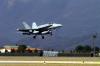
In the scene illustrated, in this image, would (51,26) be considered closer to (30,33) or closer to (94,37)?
(30,33)

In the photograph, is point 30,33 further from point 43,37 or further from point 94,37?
point 94,37

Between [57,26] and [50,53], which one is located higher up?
[57,26]

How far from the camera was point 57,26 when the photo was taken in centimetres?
19788

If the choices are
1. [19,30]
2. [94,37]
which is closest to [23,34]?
[19,30]

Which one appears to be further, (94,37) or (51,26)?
(51,26)

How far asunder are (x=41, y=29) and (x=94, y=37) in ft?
96.0

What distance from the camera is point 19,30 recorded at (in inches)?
7426

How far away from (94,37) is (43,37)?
22932 mm

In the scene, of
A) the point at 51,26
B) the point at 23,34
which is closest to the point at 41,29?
the point at 51,26

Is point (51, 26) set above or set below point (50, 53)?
above

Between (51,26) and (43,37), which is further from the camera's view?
(51,26)

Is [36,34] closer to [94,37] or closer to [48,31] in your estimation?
[48,31]

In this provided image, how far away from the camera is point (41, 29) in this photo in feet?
655

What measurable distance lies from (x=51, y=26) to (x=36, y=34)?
962 cm
